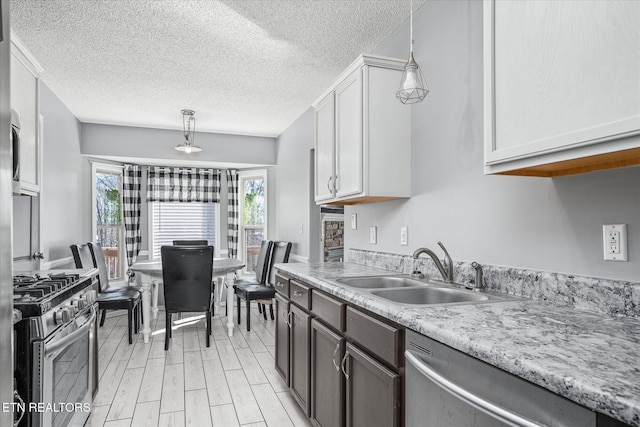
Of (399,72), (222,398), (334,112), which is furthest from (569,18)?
(222,398)

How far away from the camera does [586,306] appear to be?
4.54 ft

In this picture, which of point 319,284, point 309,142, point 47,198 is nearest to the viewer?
point 319,284

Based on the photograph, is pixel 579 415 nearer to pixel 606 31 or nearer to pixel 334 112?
pixel 606 31

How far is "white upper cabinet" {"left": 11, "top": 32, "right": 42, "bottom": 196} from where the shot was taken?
2.18m

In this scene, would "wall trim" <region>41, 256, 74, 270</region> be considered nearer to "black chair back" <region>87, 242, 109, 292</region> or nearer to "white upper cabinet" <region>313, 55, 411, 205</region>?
"black chair back" <region>87, 242, 109, 292</region>

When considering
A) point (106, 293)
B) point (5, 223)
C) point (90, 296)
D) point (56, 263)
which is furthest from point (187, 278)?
point (5, 223)

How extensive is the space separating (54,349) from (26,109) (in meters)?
1.50

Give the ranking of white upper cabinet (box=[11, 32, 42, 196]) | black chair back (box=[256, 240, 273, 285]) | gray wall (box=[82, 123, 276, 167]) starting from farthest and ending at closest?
gray wall (box=[82, 123, 276, 167])
black chair back (box=[256, 240, 273, 285])
white upper cabinet (box=[11, 32, 42, 196])

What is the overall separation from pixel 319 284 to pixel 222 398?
4.18 feet

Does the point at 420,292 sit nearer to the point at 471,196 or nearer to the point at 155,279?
the point at 471,196

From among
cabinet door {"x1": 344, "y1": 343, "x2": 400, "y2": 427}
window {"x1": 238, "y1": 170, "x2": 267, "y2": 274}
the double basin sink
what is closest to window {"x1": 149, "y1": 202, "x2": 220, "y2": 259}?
window {"x1": 238, "y1": 170, "x2": 267, "y2": 274}

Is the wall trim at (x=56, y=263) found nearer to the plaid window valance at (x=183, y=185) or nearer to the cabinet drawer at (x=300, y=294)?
the plaid window valance at (x=183, y=185)

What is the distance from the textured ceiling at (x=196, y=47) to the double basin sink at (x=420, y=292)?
1674 millimetres

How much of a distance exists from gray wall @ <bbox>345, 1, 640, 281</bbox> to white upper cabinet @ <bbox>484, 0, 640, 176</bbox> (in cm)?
14
